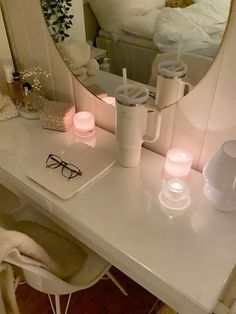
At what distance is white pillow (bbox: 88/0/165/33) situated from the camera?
826mm

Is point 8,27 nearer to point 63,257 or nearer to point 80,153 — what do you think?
point 80,153

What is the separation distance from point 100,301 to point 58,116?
85 cm

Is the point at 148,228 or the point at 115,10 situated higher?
the point at 115,10

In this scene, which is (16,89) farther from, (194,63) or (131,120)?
(194,63)

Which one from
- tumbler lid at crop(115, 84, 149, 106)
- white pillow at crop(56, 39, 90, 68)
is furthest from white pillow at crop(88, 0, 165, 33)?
tumbler lid at crop(115, 84, 149, 106)

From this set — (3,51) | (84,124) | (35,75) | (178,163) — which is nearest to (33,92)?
(35,75)

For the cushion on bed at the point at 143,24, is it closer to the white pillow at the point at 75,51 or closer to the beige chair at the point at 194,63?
the beige chair at the point at 194,63

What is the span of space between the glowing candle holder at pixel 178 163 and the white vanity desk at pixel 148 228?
4cm

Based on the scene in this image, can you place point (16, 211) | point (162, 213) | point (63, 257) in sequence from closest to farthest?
1. point (162, 213)
2. point (63, 257)
3. point (16, 211)

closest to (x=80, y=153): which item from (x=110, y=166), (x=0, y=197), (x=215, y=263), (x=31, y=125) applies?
(x=110, y=166)

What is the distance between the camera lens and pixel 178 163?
2.85 feet

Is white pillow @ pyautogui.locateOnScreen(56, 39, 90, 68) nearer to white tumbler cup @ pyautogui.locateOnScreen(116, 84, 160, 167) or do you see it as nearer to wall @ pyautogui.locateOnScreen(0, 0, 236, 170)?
wall @ pyautogui.locateOnScreen(0, 0, 236, 170)

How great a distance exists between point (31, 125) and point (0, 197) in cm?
30

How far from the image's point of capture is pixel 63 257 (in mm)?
922
